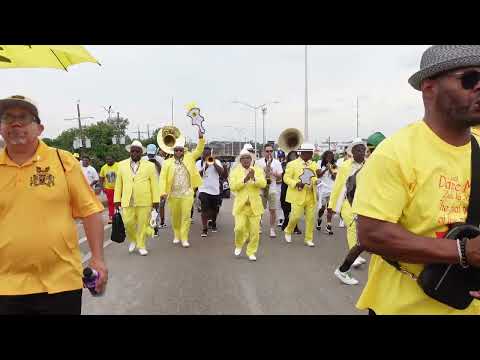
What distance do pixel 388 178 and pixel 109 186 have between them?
10.2 metres

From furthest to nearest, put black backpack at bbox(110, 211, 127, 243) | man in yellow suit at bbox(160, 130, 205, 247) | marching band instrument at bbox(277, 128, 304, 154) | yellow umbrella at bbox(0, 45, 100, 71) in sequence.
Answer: marching band instrument at bbox(277, 128, 304, 154), man in yellow suit at bbox(160, 130, 205, 247), black backpack at bbox(110, 211, 127, 243), yellow umbrella at bbox(0, 45, 100, 71)

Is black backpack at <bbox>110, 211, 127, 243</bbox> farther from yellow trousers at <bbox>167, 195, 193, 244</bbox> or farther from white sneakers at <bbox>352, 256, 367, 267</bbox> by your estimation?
white sneakers at <bbox>352, 256, 367, 267</bbox>

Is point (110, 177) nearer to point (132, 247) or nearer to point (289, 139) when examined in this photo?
point (132, 247)

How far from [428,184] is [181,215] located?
7178 millimetres

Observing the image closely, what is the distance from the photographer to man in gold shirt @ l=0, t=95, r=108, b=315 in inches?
92.8

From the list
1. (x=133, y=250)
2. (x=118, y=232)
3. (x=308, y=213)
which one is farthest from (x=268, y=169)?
(x=118, y=232)

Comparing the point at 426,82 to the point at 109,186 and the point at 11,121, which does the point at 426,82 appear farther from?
the point at 109,186

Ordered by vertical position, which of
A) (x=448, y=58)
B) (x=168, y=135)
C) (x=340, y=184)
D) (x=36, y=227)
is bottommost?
(x=340, y=184)

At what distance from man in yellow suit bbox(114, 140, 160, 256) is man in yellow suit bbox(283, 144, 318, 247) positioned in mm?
2608

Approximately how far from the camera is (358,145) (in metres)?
6.77

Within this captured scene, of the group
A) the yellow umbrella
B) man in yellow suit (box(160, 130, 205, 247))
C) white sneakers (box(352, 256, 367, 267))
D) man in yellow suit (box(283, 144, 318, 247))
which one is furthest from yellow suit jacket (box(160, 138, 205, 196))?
the yellow umbrella

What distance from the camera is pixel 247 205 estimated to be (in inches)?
285

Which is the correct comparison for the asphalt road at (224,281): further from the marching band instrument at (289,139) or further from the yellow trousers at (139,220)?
the marching band instrument at (289,139)

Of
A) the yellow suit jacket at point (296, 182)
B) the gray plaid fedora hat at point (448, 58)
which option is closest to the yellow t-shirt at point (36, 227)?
the gray plaid fedora hat at point (448, 58)
